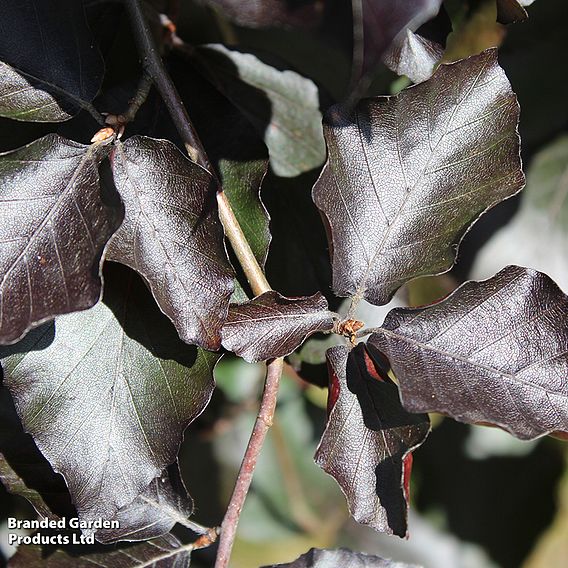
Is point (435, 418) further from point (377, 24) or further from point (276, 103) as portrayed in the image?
point (377, 24)

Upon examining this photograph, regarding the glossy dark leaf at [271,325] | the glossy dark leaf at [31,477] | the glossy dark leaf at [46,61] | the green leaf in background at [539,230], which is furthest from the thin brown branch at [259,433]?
the green leaf in background at [539,230]

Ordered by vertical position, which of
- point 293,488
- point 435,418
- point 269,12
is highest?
point 269,12

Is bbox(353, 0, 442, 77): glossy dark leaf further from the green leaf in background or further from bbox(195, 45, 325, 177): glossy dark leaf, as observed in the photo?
the green leaf in background

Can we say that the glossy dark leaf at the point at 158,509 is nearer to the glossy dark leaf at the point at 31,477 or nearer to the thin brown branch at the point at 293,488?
the glossy dark leaf at the point at 31,477

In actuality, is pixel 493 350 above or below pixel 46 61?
below

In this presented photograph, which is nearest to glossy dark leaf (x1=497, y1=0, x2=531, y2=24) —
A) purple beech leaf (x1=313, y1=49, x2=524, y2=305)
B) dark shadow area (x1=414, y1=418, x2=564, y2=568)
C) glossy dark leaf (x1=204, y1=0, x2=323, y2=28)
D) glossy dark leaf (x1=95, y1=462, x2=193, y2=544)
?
purple beech leaf (x1=313, y1=49, x2=524, y2=305)

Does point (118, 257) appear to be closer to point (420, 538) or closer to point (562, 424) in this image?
point (562, 424)

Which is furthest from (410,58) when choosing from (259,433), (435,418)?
(435,418)
